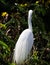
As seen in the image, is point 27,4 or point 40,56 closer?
point 40,56

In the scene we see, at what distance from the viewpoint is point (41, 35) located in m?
5.66

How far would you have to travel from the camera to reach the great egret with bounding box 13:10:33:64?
17.4ft

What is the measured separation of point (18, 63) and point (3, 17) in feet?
4.18

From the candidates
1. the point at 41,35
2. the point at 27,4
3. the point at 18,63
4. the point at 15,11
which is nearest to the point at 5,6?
the point at 15,11

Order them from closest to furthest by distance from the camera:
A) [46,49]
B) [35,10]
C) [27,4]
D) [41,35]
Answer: [46,49] → [41,35] → [35,10] → [27,4]

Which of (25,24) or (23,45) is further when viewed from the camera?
(25,24)

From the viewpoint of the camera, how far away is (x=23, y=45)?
555cm

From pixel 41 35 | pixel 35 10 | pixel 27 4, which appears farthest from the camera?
pixel 27 4

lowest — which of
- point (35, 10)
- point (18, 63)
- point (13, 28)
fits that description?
point (18, 63)

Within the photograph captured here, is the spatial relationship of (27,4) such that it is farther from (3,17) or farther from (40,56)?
(40,56)

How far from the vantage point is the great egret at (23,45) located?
5309 millimetres

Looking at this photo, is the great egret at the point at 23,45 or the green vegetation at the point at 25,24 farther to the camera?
the great egret at the point at 23,45

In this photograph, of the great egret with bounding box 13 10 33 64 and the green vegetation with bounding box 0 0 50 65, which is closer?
the green vegetation with bounding box 0 0 50 65

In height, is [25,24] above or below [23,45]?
above
